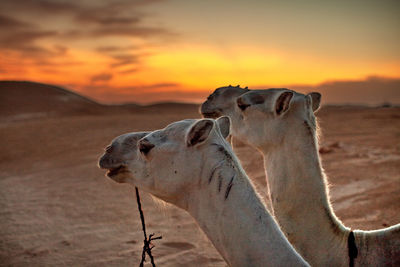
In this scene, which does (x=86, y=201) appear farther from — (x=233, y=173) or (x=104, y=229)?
(x=233, y=173)

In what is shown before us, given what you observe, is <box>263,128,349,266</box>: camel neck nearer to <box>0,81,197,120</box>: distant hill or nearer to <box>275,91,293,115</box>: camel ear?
<box>275,91,293,115</box>: camel ear

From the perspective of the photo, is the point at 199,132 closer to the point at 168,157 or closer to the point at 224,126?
the point at 168,157

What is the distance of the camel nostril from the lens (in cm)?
335

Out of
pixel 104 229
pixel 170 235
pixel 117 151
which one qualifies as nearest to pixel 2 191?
pixel 104 229

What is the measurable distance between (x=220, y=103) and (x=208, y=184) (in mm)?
2146

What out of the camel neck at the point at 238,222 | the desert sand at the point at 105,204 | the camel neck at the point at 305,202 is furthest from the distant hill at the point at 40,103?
the camel neck at the point at 238,222

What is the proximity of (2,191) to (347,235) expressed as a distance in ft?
34.3

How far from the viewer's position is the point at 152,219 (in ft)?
30.0

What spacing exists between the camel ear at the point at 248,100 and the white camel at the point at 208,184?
1550 millimetres

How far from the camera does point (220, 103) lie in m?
5.05

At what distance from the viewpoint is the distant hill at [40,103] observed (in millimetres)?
38031

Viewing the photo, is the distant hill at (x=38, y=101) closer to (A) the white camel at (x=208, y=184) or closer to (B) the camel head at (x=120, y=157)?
(B) the camel head at (x=120, y=157)

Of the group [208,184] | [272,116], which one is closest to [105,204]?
[272,116]

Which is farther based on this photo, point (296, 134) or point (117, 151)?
point (296, 134)
